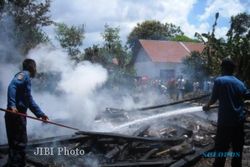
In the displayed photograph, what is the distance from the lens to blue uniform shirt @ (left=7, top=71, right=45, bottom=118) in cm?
603

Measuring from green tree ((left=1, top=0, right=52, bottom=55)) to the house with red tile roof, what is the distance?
21.4 meters

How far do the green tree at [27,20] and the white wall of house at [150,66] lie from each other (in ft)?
72.6

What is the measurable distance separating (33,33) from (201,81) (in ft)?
41.0

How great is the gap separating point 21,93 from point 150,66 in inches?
1422

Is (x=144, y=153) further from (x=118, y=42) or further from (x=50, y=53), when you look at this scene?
(x=118, y=42)

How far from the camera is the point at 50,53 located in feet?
47.3

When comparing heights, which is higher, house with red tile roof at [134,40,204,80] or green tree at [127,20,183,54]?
green tree at [127,20,183,54]

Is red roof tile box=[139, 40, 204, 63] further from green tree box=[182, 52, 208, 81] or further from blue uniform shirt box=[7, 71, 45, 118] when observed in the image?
blue uniform shirt box=[7, 71, 45, 118]

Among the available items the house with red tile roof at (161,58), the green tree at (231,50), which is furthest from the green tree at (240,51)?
the house with red tile roof at (161,58)

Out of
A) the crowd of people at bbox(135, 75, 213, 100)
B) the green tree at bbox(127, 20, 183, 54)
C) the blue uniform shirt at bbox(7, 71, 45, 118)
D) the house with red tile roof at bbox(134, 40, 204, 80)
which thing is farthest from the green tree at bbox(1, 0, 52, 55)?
the green tree at bbox(127, 20, 183, 54)

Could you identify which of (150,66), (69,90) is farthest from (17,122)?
(150,66)

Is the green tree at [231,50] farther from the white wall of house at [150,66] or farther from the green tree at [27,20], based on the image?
the white wall of house at [150,66]

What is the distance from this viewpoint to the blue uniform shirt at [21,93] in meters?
6.03

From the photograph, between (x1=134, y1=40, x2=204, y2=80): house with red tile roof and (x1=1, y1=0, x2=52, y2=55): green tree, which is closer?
(x1=1, y1=0, x2=52, y2=55): green tree
